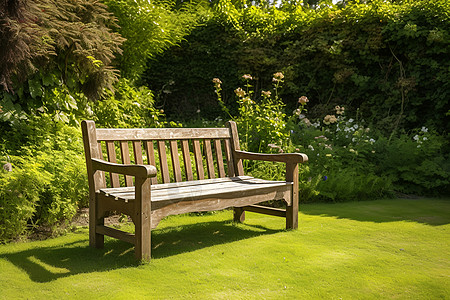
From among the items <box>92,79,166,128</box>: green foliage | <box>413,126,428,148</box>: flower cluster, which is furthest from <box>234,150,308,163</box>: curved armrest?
<box>413,126,428,148</box>: flower cluster

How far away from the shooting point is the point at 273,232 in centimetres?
416

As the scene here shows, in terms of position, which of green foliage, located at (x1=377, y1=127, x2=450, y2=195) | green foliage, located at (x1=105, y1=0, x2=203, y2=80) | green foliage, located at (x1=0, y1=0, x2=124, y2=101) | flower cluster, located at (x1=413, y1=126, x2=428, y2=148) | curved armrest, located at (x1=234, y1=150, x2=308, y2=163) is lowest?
green foliage, located at (x1=377, y1=127, x2=450, y2=195)

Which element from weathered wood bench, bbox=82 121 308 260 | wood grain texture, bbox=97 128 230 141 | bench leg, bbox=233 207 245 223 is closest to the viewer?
weathered wood bench, bbox=82 121 308 260

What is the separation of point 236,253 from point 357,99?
19.4ft

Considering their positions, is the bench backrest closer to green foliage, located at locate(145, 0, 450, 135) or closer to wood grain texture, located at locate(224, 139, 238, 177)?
wood grain texture, located at locate(224, 139, 238, 177)

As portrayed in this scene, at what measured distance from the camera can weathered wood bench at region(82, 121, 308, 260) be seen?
3020 mm

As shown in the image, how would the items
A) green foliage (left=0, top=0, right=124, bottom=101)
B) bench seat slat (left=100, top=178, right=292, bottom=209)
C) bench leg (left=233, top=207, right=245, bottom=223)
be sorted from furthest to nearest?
bench leg (left=233, top=207, right=245, bottom=223)
green foliage (left=0, top=0, right=124, bottom=101)
bench seat slat (left=100, top=178, right=292, bottom=209)

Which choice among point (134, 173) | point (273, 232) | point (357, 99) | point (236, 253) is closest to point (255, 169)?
point (273, 232)

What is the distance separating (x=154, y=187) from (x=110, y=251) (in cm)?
62

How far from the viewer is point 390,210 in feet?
17.6

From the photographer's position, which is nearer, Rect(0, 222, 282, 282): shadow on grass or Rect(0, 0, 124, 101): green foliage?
Rect(0, 222, 282, 282): shadow on grass

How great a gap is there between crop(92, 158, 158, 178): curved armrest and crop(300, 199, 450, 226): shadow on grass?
8.87 feet

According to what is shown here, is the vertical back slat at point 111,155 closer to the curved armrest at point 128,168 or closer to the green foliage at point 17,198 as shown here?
the curved armrest at point 128,168

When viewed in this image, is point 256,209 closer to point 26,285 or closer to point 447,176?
point 26,285
